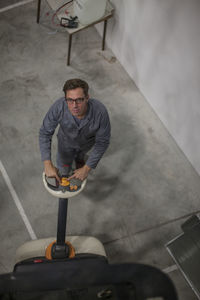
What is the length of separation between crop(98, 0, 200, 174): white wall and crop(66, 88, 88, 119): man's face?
1.54 metres

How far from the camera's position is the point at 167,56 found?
14.0 ft

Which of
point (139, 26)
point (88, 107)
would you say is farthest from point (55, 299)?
point (139, 26)

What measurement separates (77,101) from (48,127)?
0.38 meters

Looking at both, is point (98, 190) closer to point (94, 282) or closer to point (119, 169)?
point (119, 169)

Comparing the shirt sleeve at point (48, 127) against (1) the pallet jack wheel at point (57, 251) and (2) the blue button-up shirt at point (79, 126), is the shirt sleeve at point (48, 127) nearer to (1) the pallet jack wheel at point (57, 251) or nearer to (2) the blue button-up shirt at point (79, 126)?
(2) the blue button-up shirt at point (79, 126)

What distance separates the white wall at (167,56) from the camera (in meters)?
3.90

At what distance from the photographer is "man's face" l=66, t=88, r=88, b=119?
2832mm

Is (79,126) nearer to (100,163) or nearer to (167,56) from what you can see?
(100,163)

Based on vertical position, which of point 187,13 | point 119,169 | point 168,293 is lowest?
point 119,169

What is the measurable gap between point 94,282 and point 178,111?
3447mm

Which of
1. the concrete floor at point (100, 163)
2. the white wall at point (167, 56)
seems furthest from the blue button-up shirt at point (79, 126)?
the white wall at point (167, 56)

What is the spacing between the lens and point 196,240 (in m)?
3.65

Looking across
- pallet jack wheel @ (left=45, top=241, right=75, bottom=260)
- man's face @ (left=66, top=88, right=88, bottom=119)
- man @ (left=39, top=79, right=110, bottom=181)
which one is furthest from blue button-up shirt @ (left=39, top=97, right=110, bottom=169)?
pallet jack wheel @ (left=45, top=241, right=75, bottom=260)

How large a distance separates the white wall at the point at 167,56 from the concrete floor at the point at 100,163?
0.63ft
